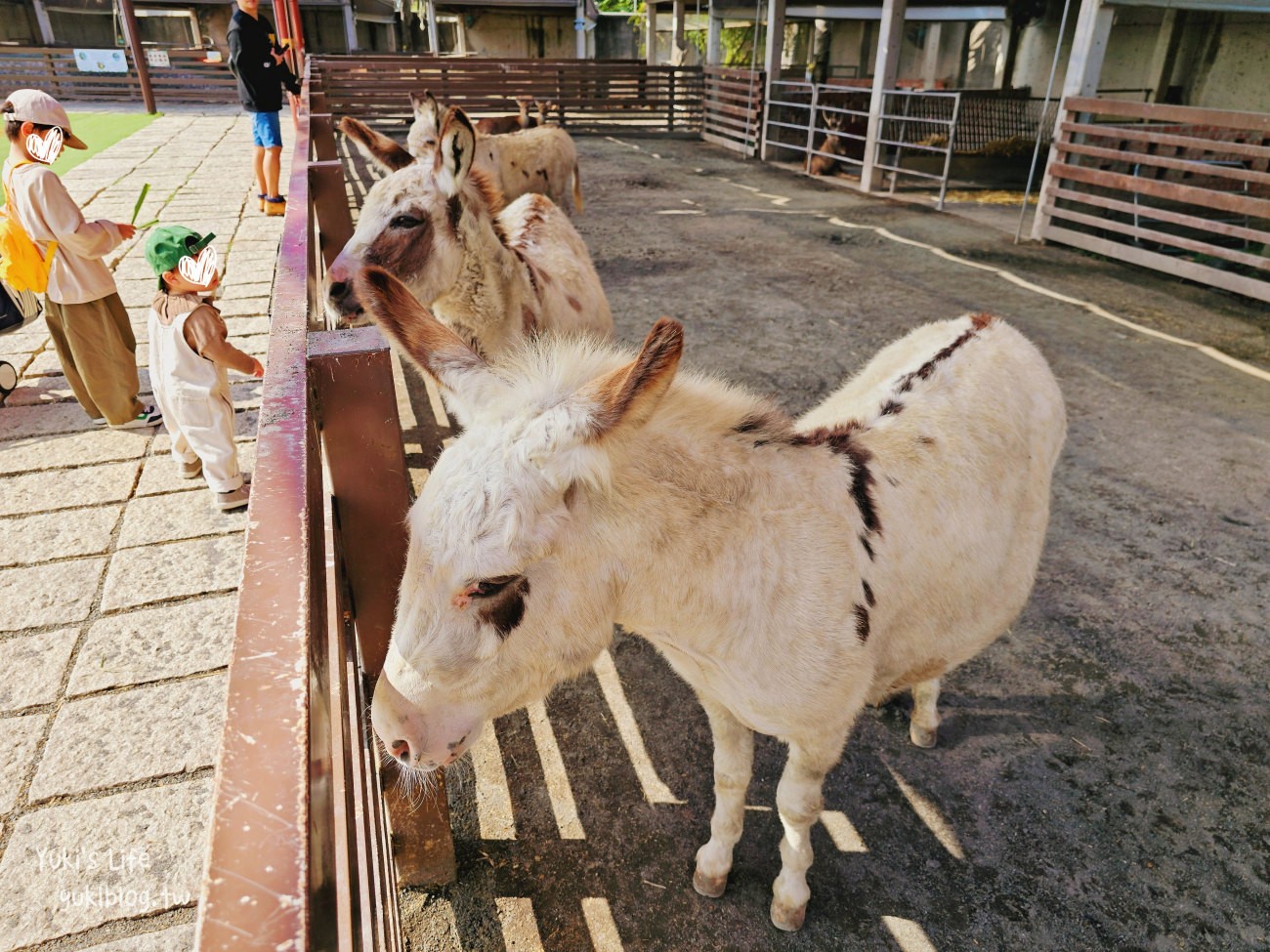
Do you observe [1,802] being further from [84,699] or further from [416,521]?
[416,521]

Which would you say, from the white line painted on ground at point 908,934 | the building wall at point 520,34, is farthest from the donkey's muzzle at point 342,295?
the building wall at point 520,34

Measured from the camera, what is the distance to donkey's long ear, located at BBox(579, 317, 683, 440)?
1.43 metres

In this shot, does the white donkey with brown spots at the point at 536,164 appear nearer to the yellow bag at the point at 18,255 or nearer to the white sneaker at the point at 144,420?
the white sneaker at the point at 144,420

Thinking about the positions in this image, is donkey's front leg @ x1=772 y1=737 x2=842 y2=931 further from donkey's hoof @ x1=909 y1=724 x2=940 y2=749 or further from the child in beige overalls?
the child in beige overalls

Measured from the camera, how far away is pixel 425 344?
1.83 m

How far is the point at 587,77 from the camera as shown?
73.5ft

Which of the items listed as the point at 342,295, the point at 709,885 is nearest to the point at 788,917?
the point at 709,885

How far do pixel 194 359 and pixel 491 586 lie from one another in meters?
2.82

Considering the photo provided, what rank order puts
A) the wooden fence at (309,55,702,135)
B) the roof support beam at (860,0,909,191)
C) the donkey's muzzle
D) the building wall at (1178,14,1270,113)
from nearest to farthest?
the donkey's muzzle → the building wall at (1178,14,1270,113) → the roof support beam at (860,0,909,191) → the wooden fence at (309,55,702,135)

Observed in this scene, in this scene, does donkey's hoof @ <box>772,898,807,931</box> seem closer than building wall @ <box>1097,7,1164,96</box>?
Yes

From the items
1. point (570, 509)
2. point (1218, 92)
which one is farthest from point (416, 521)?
point (1218, 92)

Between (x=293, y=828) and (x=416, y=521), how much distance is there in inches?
32.1

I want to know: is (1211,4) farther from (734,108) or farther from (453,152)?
(734,108)

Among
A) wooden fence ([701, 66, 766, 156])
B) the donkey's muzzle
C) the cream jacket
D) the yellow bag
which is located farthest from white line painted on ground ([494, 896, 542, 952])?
wooden fence ([701, 66, 766, 156])
